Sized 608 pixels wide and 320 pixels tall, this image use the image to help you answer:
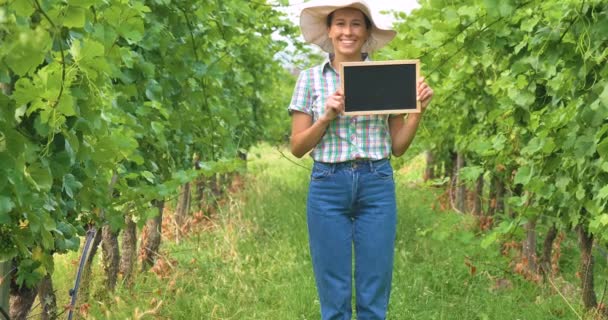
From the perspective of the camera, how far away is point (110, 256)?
4828 millimetres

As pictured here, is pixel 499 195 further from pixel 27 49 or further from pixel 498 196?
pixel 27 49

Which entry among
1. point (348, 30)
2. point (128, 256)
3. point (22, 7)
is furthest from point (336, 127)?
point (128, 256)

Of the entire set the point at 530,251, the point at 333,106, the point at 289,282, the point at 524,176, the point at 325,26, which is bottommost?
the point at 289,282

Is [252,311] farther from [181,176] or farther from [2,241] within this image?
[2,241]

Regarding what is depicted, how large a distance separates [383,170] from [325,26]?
64 cm

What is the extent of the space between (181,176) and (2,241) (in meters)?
1.12

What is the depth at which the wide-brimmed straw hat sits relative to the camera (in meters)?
2.98

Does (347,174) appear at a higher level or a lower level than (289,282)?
higher

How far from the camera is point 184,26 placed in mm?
3625

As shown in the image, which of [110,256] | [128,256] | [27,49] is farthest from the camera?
[128,256]

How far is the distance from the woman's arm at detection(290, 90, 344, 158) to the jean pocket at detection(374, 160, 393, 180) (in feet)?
0.80

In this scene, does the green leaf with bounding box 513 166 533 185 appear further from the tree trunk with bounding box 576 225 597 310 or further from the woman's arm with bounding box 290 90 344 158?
the tree trunk with bounding box 576 225 597 310

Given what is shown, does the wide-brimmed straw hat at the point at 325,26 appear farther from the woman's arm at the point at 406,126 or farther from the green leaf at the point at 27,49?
the green leaf at the point at 27,49

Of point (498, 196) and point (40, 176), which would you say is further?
point (498, 196)
